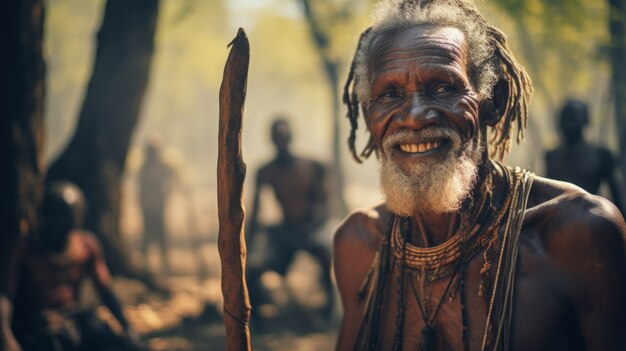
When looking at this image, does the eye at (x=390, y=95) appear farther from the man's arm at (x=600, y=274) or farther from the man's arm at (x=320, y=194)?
the man's arm at (x=320, y=194)

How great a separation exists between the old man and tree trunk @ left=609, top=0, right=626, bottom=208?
240 inches

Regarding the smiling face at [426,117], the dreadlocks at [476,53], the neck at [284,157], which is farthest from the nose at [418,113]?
the neck at [284,157]

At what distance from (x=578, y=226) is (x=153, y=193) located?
41.7 feet

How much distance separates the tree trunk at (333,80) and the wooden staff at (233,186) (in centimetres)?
1189

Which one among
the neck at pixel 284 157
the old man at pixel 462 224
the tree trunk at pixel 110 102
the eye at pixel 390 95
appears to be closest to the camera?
the old man at pixel 462 224

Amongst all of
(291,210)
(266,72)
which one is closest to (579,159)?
(291,210)

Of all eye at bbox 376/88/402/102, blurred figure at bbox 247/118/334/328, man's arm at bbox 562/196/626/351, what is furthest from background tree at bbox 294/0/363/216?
man's arm at bbox 562/196/626/351

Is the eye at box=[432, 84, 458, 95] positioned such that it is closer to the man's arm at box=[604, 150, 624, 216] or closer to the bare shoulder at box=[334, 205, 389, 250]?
the bare shoulder at box=[334, 205, 389, 250]

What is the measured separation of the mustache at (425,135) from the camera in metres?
2.37

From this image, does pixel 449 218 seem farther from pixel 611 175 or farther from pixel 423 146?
pixel 611 175

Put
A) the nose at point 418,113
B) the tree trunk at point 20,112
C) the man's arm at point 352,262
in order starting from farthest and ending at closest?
1. the tree trunk at point 20,112
2. the man's arm at point 352,262
3. the nose at point 418,113

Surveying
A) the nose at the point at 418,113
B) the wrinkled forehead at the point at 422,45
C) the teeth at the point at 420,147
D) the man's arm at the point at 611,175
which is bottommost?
the man's arm at the point at 611,175

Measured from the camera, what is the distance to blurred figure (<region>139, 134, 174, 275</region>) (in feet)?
46.3

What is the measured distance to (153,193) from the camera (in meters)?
14.1
